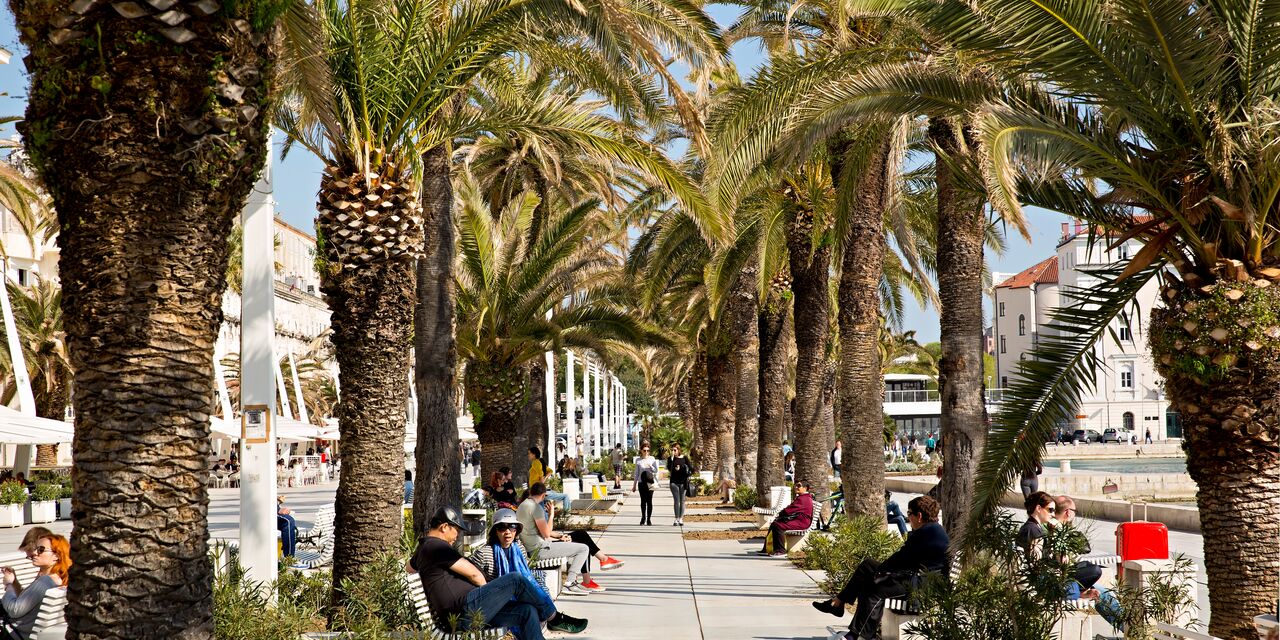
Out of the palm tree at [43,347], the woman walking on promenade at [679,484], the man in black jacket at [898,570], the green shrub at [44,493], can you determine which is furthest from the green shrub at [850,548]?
the palm tree at [43,347]

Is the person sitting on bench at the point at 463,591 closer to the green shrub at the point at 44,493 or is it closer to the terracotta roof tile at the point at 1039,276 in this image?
the green shrub at the point at 44,493

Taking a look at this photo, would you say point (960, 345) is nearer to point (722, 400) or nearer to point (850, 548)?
point (850, 548)

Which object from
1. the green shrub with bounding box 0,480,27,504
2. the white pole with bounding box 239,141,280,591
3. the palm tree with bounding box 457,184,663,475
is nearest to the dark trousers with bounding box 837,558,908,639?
the white pole with bounding box 239,141,280,591

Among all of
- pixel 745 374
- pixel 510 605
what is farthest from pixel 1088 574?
pixel 745 374

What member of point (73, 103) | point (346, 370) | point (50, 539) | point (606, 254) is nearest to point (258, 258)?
point (346, 370)

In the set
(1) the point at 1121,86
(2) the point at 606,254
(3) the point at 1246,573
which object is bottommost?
(3) the point at 1246,573

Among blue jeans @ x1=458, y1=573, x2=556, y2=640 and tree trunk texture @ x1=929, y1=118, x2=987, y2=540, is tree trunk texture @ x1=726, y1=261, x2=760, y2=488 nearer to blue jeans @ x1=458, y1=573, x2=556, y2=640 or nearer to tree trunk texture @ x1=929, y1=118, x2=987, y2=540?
tree trunk texture @ x1=929, y1=118, x2=987, y2=540

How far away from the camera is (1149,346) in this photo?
9.08 metres

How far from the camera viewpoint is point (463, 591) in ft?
27.9

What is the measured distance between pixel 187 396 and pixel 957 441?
27.3 ft

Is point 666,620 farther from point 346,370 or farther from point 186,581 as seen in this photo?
point 186,581

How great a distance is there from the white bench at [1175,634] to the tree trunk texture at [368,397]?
586 centimetres

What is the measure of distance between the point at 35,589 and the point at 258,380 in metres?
2.24

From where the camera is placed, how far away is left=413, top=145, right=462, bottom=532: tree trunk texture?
44.2 feet
